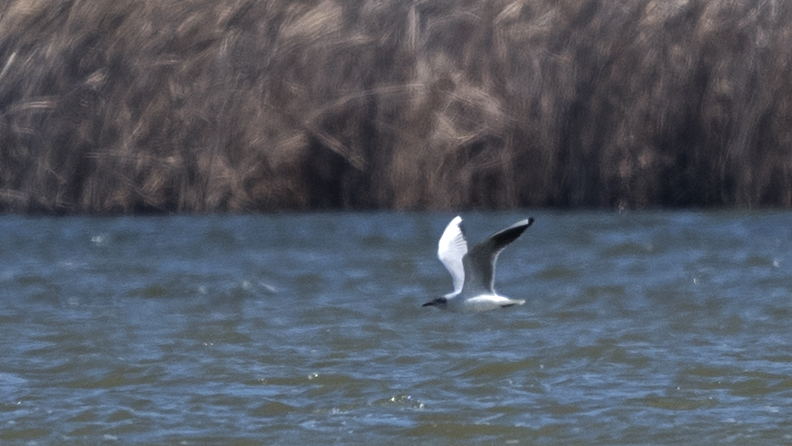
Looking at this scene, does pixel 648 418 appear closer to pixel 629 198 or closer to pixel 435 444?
pixel 435 444

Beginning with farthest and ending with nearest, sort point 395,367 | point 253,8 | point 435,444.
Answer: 1. point 253,8
2. point 395,367
3. point 435,444

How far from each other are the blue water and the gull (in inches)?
17.9

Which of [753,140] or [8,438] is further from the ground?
[753,140]

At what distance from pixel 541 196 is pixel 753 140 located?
230cm

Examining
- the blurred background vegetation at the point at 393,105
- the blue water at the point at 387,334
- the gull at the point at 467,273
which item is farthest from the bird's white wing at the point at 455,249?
the blurred background vegetation at the point at 393,105

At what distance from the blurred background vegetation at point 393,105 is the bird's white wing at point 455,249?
742 centimetres

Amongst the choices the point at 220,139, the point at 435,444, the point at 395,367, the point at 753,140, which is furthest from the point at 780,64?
the point at 435,444

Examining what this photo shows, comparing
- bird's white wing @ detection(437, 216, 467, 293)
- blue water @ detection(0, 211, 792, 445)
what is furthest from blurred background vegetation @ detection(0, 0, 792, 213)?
bird's white wing @ detection(437, 216, 467, 293)

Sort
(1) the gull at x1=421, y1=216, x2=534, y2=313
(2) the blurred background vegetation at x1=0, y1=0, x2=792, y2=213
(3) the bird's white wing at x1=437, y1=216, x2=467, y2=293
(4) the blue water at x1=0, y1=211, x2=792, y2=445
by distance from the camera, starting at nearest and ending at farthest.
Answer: (4) the blue water at x1=0, y1=211, x2=792, y2=445 → (1) the gull at x1=421, y1=216, x2=534, y2=313 → (3) the bird's white wing at x1=437, y1=216, x2=467, y2=293 → (2) the blurred background vegetation at x1=0, y1=0, x2=792, y2=213

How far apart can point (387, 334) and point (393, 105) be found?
6807mm

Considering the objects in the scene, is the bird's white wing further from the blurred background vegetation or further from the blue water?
the blurred background vegetation

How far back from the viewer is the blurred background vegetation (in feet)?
57.9

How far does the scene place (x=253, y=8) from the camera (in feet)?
63.5

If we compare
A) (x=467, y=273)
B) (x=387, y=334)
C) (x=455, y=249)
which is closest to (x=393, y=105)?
(x=387, y=334)
